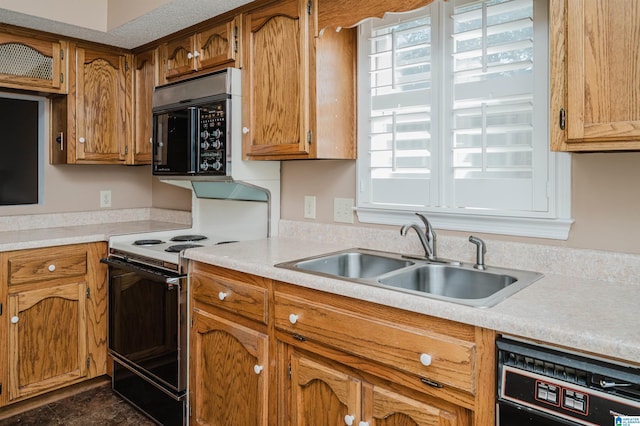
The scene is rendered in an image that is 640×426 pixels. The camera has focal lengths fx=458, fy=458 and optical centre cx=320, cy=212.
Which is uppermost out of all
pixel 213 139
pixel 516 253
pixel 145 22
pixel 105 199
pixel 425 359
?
pixel 145 22

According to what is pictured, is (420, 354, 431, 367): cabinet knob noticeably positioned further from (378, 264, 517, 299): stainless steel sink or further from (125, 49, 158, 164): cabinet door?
(125, 49, 158, 164): cabinet door

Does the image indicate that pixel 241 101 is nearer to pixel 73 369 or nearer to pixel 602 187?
pixel 602 187

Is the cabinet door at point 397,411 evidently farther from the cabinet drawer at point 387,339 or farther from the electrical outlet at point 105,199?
the electrical outlet at point 105,199

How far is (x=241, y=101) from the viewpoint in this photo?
7.57 ft

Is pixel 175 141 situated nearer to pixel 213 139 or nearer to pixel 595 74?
pixel 213 139

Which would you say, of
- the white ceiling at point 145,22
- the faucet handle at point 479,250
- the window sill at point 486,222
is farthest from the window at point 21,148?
the faucet handle at point 479,250

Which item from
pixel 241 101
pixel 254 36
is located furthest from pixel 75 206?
pixel 254 36

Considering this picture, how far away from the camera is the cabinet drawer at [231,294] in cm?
179

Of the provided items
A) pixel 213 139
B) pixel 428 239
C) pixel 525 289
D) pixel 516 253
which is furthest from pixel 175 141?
pixel 525 289

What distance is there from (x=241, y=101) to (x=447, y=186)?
110 cm

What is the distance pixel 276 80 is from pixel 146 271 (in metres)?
1.13

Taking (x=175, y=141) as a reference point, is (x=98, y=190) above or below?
below

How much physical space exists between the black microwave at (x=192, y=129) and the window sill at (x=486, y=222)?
0.81 meters

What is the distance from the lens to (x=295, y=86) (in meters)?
2.07
